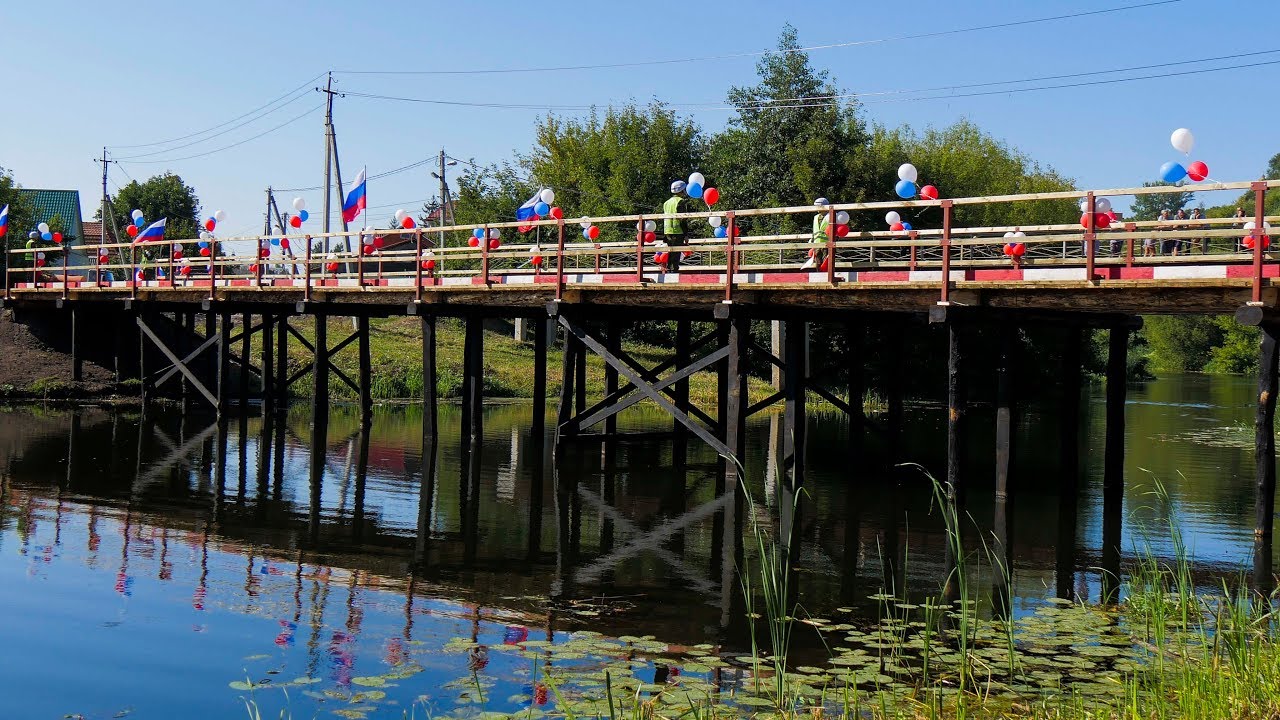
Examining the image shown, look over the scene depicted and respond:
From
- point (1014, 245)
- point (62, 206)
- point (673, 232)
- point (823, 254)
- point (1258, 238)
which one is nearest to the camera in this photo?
point (1258, 238)

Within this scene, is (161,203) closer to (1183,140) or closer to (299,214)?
(299,214)

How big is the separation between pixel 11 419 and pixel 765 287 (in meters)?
19.3

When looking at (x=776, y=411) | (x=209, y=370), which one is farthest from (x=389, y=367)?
(x=776, y=411)

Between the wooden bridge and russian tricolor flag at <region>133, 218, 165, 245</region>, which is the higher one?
russian tricolor flag at <region>133, 218, 165, 245</region>

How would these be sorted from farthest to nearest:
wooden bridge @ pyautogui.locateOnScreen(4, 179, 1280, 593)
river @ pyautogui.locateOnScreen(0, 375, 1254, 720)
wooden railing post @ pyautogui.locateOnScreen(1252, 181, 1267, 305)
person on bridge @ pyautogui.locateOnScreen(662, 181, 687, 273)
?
1. person on bridge @ pyautogui.locateOnScreen(662, 181, 687, 273)
2. wooden bridge @ pyautogui.locateOnScreen(4, 179, 1280, 593)
3. wooden railing post @ pyautogui.locateOnScreen(1252, 181, 1267, 305)
4. river @ pyautogui.locateOnScreen(0, 375, 1254, 720)

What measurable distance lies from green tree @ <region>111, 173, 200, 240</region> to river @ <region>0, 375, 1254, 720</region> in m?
55.1

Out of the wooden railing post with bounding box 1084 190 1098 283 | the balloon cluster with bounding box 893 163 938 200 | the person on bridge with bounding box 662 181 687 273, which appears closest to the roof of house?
the person on bridge with bounding box 662 181 687 273

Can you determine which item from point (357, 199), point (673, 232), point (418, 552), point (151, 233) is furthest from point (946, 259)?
point (151, 233)

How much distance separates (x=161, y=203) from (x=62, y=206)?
846 centimetres

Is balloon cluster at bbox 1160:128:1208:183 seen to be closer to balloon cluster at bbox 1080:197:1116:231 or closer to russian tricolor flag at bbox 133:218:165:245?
balloon cluster at bbox 1080:197:1116:231

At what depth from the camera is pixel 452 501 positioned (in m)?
18.8

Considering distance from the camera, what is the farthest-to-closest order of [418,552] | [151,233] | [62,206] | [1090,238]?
[62,206]
[151,233]
[1090,238]
[418,552]

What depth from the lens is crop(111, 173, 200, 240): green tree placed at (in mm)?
79438

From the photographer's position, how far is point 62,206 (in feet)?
240
